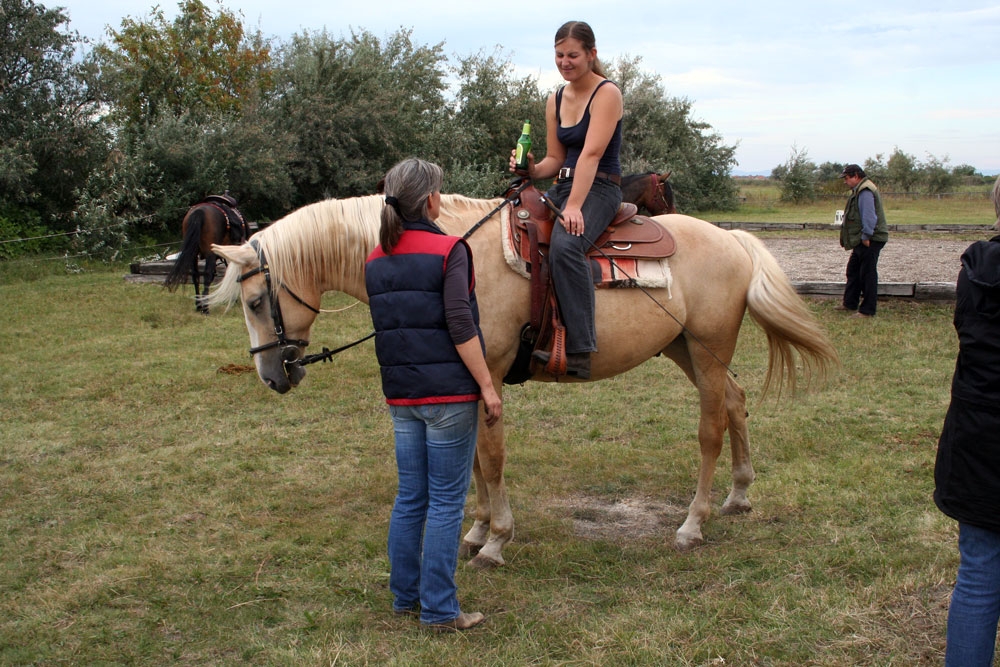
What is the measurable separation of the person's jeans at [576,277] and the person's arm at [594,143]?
7 centimetres

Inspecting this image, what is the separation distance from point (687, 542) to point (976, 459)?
6.60 ft

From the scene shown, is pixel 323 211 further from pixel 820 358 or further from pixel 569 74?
pixel 820 358

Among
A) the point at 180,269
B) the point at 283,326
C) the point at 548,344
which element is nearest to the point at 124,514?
the point at 283,326

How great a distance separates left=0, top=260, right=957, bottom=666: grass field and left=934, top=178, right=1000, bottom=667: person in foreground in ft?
1.83

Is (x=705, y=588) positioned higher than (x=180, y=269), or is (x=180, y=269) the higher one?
(x=180, y=269)

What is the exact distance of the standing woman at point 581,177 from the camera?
3.87 m

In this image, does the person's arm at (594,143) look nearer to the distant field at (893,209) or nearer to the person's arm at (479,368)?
the person's arm at (479,368)

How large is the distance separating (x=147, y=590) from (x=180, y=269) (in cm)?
685

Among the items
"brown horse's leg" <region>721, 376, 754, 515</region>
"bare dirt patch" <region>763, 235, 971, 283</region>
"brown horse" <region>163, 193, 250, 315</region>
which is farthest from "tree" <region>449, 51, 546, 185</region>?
"brown horse's leg" <region>721, 376, 754, 515</region>

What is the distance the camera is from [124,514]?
186 inches

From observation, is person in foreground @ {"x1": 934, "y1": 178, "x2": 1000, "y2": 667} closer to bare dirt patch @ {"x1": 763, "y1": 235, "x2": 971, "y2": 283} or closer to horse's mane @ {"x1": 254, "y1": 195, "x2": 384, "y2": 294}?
horse's mane @ {"x1": 254, "y1": 195, "x2": 384, "y2": 294}

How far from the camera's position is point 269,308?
377cm

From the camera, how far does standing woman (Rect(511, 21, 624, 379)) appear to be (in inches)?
152

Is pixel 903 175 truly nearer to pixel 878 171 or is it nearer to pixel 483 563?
pixel 878 171
